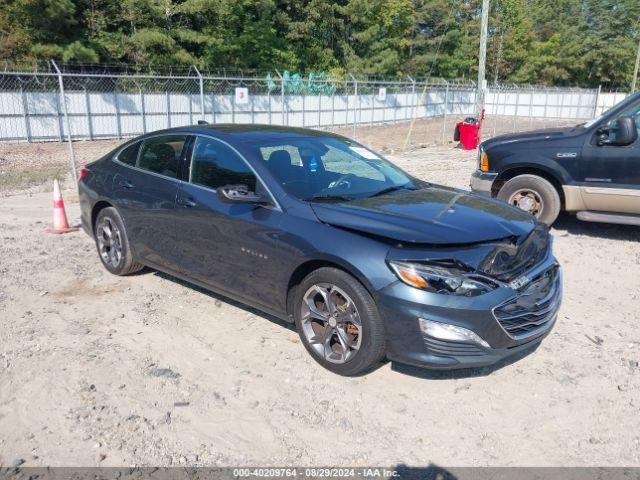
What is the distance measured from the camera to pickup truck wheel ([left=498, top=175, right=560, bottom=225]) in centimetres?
736

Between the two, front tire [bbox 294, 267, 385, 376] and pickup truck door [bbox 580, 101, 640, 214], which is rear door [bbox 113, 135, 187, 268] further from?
pickup truck door [bbox 580, 101, 640, 214]

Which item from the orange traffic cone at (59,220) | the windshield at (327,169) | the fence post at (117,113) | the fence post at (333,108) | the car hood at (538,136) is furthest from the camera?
the fence post at (333,108)

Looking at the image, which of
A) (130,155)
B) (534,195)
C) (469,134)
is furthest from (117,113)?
(534,195)

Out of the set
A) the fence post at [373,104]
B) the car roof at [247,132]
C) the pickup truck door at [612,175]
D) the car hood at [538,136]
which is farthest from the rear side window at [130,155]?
the fence post at [373,104]

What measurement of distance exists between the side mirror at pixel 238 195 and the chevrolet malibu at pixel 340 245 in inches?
0.4

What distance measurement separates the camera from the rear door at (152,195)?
502 centimetres

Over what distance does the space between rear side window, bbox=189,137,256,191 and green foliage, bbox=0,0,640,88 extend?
79.2 ft

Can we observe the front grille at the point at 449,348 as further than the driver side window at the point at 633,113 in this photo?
No

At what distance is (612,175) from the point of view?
22.6 feet

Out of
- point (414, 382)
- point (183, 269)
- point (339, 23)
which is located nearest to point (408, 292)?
point (414, 382)

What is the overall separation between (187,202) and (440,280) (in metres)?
2.30

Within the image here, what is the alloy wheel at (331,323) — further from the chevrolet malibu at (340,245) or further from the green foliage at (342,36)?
the green foliage at (342,36)

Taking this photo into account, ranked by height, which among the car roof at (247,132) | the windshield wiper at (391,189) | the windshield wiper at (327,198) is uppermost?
the car roof at (247,132)

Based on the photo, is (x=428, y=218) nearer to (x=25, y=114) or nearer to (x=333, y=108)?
(x=25, y=114)
